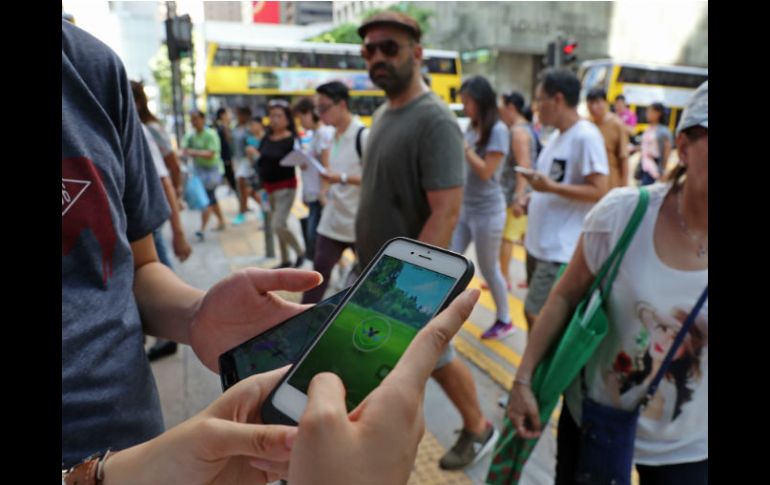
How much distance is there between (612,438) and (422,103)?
4.64 ft

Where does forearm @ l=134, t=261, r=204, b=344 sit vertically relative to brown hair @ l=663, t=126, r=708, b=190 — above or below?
below

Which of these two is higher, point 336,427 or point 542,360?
point 336,427

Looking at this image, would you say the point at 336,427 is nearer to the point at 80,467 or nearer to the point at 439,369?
the point at 80,467

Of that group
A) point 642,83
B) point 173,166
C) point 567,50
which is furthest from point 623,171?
point 642,83

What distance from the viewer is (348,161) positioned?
12.8ft

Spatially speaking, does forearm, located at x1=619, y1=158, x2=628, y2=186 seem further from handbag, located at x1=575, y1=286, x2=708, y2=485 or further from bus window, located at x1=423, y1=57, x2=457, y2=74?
bus window, located at x1=423, y1=57, x2=457, y2=74

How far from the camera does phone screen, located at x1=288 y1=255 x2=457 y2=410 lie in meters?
0.59

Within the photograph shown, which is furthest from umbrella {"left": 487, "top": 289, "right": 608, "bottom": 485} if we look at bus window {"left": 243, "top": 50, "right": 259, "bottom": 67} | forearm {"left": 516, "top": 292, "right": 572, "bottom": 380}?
bus window {"left": 243, "top": 50, "right": 259, "bottom": 67}

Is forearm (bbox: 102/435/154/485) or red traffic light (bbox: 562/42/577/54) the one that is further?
red traffic light (bbox: 562/42/577/54)

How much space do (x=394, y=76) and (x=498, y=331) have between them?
2.23 metres

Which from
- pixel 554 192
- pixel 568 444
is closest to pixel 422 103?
pixel 554 192

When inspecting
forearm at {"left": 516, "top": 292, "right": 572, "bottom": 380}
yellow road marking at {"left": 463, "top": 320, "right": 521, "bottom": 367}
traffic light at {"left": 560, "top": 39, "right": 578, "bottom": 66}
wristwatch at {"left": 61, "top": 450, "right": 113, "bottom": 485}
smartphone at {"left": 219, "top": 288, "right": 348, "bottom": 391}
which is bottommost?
yellow road marking at {"left": 463, "top": 320, "right": 521, "bottom": 367}

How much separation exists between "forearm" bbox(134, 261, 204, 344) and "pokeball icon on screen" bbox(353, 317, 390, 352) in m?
0.54

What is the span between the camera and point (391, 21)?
Answer: 229cm
